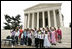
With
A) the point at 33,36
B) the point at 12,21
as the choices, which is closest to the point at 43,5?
the point at 12,21

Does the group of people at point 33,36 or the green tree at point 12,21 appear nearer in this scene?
the group of people at point 33,36

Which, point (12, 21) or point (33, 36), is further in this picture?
point (12, 21)

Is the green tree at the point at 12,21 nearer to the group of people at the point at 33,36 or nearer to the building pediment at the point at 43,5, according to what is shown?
the building pediment at the point at 43,5

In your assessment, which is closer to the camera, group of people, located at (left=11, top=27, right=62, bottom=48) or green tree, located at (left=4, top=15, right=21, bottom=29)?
group of people, located at (left=11, top=27, right=62, bottom=48)

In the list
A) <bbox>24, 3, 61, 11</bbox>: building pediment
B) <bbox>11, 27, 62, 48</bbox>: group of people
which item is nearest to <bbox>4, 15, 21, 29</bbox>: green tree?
<bbox>24, 3, 61, 11</bbox>: building pediment

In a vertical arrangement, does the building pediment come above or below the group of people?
above

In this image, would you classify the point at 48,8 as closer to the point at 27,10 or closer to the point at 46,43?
the point at 27,10

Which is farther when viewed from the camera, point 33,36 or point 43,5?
point 43,5

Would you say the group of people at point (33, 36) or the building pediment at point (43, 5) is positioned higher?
the building pediment at point (43, 5)

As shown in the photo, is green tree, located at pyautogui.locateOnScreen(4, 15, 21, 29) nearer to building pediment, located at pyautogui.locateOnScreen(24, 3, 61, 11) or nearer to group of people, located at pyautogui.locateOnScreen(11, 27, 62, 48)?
building pediment, located at pyautogui.locateOnScreen(24, 3, 61, 11)

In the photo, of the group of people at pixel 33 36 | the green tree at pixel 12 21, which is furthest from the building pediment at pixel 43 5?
the group of people at pixel 33 36

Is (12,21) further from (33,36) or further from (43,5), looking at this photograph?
(33,36)

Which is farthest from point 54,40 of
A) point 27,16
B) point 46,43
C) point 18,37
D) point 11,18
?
point 11,18

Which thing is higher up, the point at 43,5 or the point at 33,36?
the point at 43,5
